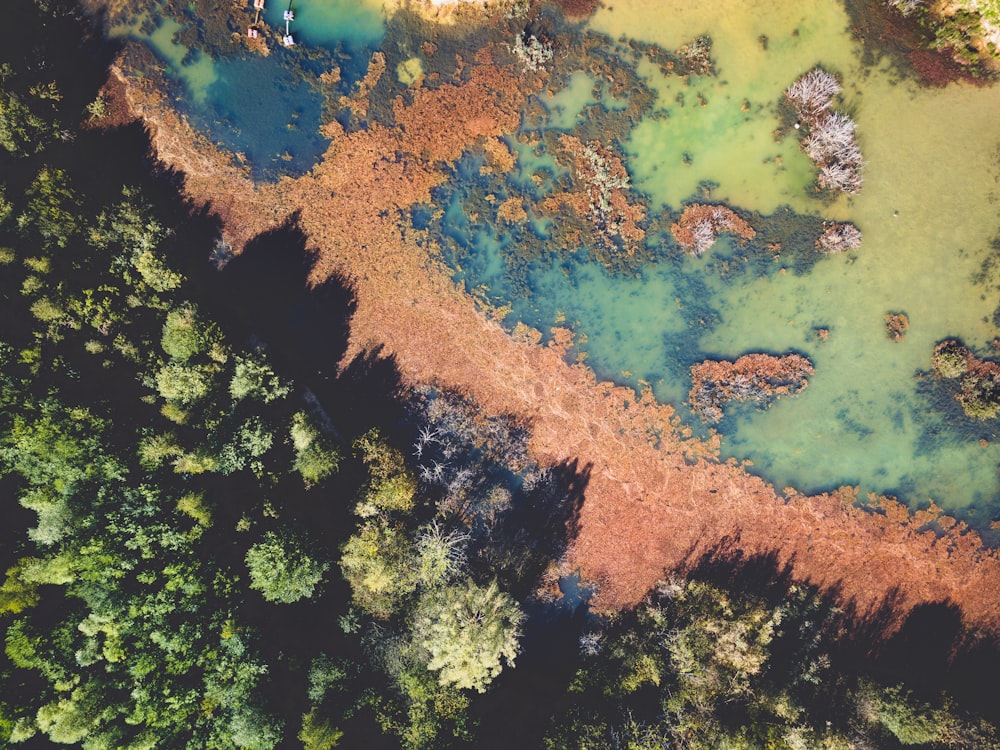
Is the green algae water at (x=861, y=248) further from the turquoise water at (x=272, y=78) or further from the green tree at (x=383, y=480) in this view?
the turquoise water at (x=272, y=78)

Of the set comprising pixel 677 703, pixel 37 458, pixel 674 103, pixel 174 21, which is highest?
pixel 674 103

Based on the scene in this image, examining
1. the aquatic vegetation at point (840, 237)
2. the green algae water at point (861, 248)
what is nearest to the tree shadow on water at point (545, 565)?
the green algae water at point (861, 248)

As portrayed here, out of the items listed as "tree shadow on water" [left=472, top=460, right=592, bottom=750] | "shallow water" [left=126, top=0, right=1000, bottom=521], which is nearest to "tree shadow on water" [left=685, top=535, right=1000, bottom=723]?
"shallow water" [left=126, top=0, right=1000, bottom=521]

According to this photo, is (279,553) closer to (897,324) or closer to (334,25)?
(334,25)

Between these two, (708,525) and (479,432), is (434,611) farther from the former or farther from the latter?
(708,525)

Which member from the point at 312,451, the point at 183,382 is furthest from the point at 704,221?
the point at 183,382

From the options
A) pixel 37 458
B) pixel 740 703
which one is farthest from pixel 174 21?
pixel 740 703
